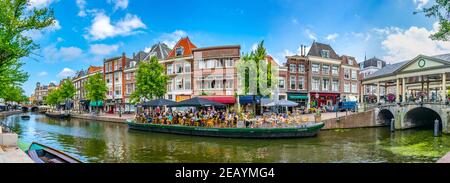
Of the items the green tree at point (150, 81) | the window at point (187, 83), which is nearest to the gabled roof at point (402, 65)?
the window at point (187, 83)

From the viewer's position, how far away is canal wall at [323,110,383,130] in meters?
29.8

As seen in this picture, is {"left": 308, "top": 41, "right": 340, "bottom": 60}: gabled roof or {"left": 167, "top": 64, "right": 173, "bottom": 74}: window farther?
{"left": 308, "top": 41, "right": 340, "bottom": 60}: gabled roof

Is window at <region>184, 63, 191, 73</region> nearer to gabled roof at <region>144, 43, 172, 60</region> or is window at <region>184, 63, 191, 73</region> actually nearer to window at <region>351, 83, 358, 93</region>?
gabled roof at <region>144, 43, 172, 60</region>

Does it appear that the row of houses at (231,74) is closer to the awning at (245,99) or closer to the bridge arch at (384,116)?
the awning at (245,99)

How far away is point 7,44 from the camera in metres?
17.1

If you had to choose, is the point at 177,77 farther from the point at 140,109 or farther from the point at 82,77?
the point at 82,77

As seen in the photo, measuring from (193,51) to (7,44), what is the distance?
28400 millimetres

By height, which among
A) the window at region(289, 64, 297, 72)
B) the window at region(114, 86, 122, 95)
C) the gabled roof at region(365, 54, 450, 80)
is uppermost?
the window at region(289, 64, 297, 72)

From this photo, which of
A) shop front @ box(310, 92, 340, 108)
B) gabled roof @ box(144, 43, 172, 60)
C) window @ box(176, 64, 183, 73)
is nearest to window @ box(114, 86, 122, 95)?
gabled roof @ box(144, 43, 172, 60)

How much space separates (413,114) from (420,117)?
1.94m

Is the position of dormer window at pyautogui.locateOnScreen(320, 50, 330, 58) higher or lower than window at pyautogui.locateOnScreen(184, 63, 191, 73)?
higher

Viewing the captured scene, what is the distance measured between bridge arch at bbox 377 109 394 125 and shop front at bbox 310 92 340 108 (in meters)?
12.4

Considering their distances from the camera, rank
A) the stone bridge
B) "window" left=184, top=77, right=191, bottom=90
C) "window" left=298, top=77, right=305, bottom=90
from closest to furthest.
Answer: the stone bridge, "window" left=184, top=77, right=191, bottom=90, "window" left=298, top=77, right=305, bottom=90

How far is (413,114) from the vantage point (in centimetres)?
3222
